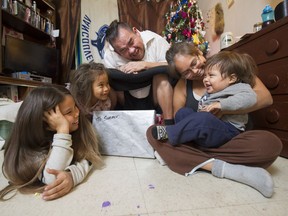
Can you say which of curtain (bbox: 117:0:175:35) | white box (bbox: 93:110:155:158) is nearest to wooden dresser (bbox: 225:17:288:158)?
white box (bbox: 93:110:155:158)

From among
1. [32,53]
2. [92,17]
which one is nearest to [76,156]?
[32,53]

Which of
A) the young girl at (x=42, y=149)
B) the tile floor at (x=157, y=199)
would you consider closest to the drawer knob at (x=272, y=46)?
the tile floor at (x=157, y=199)

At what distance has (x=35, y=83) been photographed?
1979mm

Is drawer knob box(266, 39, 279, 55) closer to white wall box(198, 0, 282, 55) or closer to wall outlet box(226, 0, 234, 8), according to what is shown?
white wall box(198, 0, 282, 55)

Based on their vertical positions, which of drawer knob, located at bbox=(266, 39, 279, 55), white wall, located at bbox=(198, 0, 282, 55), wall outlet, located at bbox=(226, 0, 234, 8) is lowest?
drawer knob, located at bbox=(266, 39, 279, 55)

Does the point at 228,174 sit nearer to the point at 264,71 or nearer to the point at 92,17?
the point at 264,71

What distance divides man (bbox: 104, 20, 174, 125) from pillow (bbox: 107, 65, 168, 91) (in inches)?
1.5

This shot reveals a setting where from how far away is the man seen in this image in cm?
108

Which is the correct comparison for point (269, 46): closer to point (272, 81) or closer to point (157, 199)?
point (272, 81)

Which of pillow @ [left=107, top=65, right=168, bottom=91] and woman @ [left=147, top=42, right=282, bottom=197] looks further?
pillow @ [left=107, top=65, right=168, bottom=91]

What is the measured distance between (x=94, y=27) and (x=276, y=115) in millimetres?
2379

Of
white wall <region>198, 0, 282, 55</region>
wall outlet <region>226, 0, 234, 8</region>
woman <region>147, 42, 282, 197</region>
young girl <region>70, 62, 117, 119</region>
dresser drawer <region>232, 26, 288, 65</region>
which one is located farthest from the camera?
wall outlet <region>226, 0, 234, 8</region>

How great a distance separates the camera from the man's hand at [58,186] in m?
0.56

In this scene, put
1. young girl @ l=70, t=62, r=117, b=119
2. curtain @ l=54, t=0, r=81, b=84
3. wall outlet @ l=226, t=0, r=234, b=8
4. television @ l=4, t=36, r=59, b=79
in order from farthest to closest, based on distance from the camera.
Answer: curtain @ l=54, t=0, r=81, b=84 → television @ l=4, t=36, r=59, b=79 → wall outlet @ l=226, t=0, r=234, b=8 → young girl @ l=70, t=62, r=117, b=119
